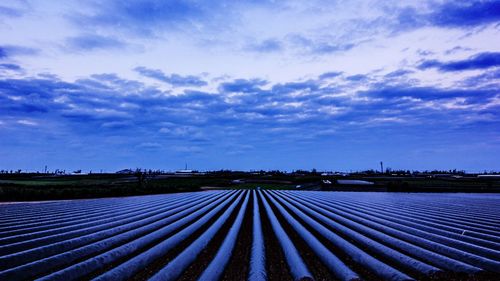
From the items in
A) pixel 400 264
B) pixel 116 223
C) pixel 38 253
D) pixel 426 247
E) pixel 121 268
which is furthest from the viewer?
pixel 116 223

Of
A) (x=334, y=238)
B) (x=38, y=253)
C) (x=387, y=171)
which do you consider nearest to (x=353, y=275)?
(x=334, y=238)

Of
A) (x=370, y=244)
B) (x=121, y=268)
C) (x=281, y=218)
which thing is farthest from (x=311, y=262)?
(x=281, y=218)

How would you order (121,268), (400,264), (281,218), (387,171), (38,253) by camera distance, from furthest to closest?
(387,171), (281,218), (38,253), (400,264), (121,268)

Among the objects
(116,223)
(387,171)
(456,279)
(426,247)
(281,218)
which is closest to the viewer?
(456,279)

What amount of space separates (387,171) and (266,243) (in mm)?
144594

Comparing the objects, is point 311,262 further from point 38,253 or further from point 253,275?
point 38,253

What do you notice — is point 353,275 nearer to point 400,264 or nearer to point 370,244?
point 400,264

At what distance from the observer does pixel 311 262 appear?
6.07 metres

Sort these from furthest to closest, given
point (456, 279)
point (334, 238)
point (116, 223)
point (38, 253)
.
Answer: point (116, 223) < point (334, 238) < point (38, 253) < point (456, 279)

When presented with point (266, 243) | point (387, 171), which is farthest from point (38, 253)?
point (387, 171)

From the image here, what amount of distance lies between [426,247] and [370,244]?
1017 millimetres

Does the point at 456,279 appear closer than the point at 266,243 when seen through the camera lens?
Yes

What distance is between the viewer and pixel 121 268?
15.5 ft

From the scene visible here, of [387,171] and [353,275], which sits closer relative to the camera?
[353,275]
